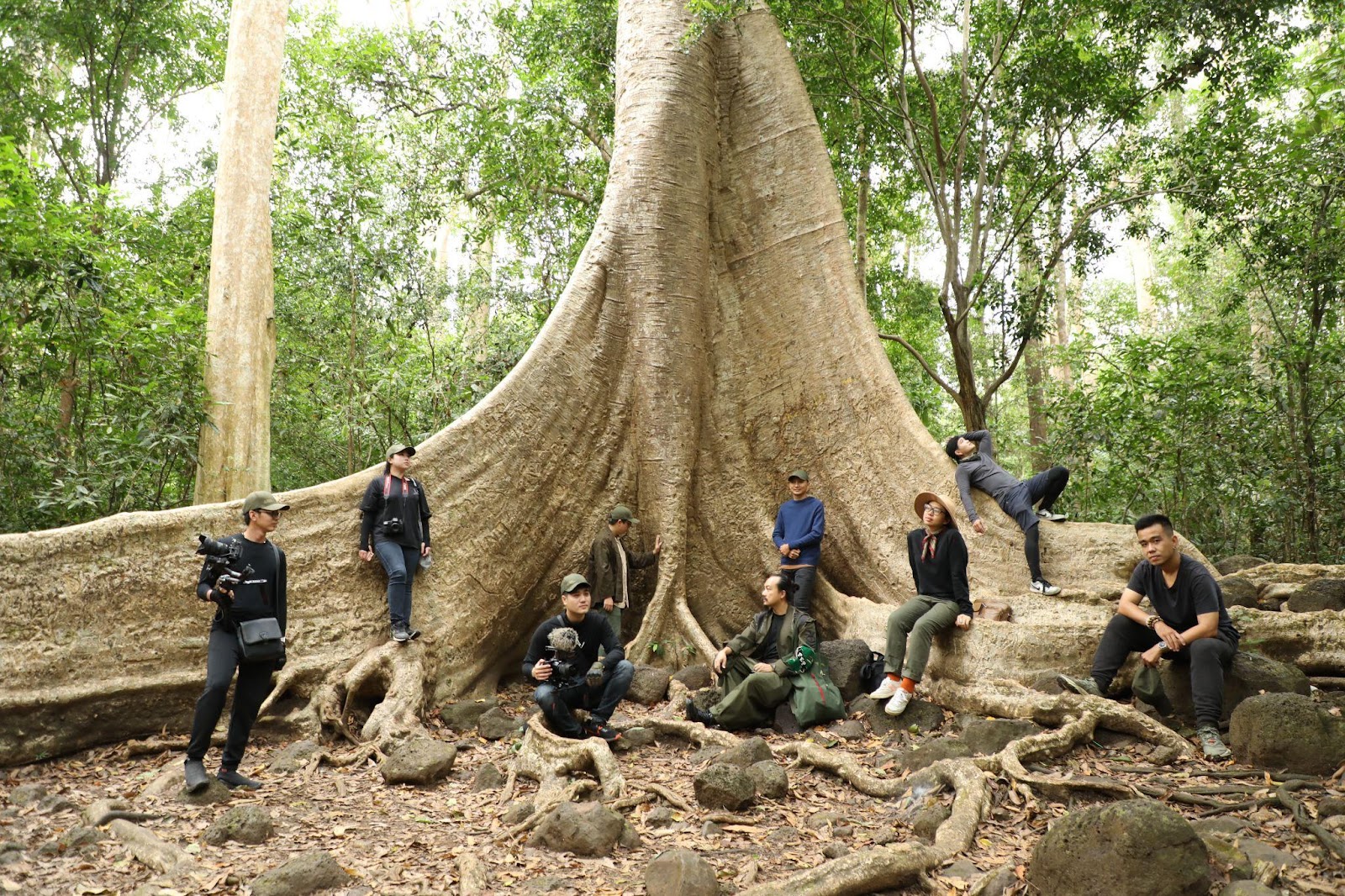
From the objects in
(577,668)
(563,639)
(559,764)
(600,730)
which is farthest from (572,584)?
(559,764)

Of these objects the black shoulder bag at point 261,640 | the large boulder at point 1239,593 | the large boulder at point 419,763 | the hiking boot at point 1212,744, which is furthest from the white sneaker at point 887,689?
the black shoulder bag at point 261,640

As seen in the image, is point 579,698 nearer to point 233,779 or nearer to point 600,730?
point 600,730

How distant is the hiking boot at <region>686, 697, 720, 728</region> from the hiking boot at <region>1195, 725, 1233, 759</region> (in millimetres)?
2674

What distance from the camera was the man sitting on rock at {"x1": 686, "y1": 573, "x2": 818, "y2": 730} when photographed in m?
5.44

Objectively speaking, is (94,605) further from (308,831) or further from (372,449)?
(372,449)

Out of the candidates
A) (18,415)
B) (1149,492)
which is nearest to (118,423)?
(18,415)

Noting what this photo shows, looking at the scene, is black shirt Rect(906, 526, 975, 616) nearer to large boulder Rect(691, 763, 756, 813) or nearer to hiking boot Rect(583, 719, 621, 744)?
large boulder Rect(691, 763, 756, 813)

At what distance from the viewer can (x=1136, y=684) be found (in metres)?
4.98

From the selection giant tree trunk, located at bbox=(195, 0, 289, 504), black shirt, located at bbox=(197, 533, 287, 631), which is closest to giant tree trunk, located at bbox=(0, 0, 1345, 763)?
black shirt, located at bbox=(197, 533, 287, 631)

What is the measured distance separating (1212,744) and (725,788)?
2.51 m

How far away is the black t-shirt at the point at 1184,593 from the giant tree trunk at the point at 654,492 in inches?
21.7

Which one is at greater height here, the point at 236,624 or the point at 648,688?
the point at 236,624

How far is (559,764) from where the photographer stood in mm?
4508

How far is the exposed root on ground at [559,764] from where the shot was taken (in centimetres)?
432
